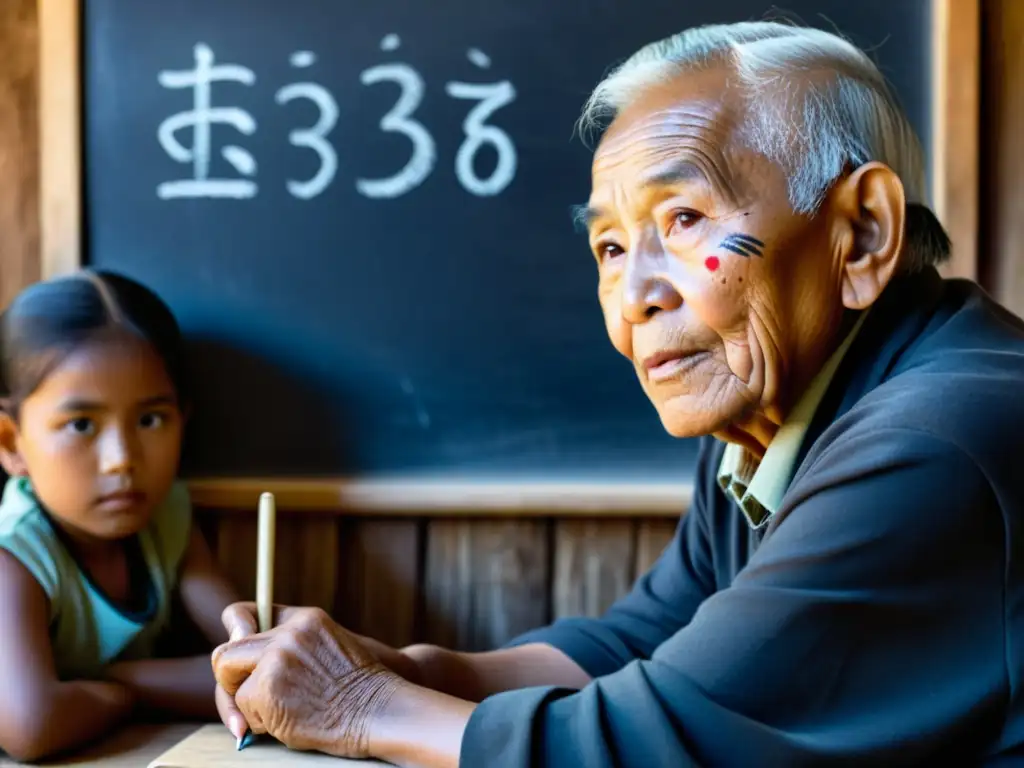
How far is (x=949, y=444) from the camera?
0.81 meters

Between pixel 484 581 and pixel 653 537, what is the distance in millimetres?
273

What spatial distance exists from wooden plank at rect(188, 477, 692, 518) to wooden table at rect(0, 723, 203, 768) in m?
0.36

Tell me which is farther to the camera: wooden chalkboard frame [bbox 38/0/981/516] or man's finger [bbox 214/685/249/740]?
wooden chalkboard frame [bbox 38/0/981/516]

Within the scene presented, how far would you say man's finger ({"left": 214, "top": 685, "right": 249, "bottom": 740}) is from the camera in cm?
99

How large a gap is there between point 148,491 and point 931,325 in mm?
996

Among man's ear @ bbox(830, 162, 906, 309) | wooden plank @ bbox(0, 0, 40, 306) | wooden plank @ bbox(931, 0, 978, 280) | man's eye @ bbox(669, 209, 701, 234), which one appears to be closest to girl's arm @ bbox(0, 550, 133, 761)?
wooden plank @ bbox(0, 0, 40, 306)

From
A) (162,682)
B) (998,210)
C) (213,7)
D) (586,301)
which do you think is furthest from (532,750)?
(213,7)

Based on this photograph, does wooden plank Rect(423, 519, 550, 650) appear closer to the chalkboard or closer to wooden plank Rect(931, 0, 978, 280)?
the chalkboard

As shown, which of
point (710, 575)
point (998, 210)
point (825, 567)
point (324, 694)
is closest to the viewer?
point (825, 567)

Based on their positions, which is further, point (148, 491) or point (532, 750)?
point (148, 491)

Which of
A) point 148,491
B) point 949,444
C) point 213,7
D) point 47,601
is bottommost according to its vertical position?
point 47,601

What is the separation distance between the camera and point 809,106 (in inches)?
38.6

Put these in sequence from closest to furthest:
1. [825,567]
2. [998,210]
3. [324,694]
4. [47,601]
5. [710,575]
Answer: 1. [825,567]
2. [324,694]
3. [47,601]
4. [710,575]
5. [998,210]

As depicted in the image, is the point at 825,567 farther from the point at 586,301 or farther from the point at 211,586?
the point at 211,586
